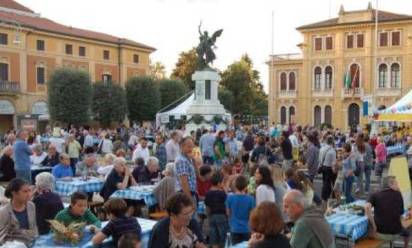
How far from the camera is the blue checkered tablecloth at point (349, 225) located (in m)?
7.03

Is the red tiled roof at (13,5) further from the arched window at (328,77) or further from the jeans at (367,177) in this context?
the jeans at (367,177)

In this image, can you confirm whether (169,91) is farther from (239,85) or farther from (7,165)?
(7,165)

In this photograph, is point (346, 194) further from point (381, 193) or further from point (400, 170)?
point (381, 193)

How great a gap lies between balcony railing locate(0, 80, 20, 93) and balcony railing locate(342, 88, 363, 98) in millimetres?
30988

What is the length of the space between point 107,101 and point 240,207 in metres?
39.4

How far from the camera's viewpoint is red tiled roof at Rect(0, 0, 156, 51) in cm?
4527

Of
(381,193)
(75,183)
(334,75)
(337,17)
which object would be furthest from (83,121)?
(381,193)

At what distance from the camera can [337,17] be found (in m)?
54.9

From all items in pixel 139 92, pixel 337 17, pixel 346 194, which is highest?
pixel 337 17

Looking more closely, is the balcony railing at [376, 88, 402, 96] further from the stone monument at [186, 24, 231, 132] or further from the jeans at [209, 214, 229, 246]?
the jeans at [209, 214, 229, 246]

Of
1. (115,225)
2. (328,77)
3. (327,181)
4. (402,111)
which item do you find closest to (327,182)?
(327,181)

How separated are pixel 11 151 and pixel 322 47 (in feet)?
149

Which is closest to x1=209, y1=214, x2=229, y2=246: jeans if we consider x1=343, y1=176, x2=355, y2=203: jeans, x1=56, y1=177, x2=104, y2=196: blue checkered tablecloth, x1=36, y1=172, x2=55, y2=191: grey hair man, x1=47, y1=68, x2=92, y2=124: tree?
x1=36, y1=172, x2=55, y2=191: grey hair man

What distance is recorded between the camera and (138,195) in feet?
29.8
